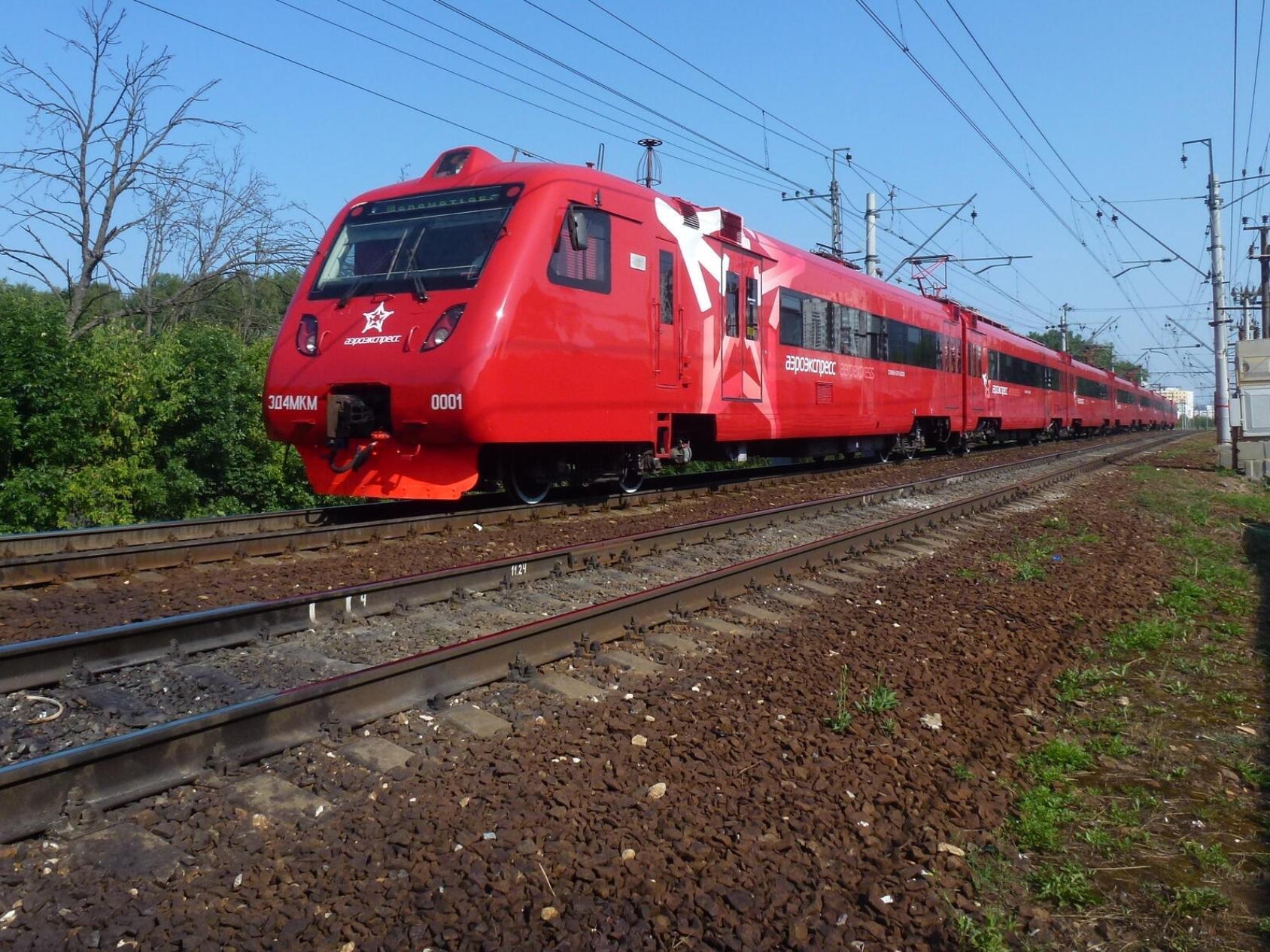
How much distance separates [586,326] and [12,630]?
5.34 metres

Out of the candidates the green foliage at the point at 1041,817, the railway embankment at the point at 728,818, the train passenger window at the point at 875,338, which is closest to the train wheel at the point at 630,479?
the railway embankment at the point at 728,818

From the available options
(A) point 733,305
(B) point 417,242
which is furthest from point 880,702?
(A) point 733,305

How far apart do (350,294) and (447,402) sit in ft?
6.09

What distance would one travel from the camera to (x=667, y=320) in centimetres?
1015

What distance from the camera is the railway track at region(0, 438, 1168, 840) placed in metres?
3.04

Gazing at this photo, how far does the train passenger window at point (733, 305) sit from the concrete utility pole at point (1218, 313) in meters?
19.4

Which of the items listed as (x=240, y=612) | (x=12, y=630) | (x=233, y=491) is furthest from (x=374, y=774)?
(x=233, y=491)

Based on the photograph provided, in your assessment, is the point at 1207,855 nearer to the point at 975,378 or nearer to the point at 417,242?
the point at 417,242

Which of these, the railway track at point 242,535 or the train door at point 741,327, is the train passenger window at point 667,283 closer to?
the train door at point 741,327

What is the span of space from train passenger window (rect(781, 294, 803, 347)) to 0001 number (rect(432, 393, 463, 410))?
19.5ft

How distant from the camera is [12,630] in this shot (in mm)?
4973

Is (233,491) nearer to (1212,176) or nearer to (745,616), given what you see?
(745,616)

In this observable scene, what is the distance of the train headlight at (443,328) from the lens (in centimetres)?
815

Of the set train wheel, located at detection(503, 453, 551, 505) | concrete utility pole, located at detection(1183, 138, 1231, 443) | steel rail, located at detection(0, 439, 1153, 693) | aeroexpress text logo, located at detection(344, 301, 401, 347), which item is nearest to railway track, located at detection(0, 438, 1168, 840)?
steel rail, located at detection(0, 439, 1153, 693)
